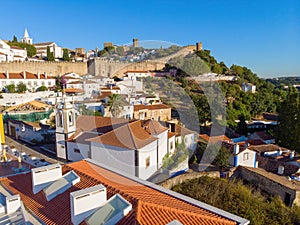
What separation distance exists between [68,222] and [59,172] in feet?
4.78

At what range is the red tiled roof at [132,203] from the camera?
330cm

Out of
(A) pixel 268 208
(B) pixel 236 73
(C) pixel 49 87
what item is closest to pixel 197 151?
(A) pixel 268 208

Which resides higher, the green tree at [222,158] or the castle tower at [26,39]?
the castle tower at [26,39]

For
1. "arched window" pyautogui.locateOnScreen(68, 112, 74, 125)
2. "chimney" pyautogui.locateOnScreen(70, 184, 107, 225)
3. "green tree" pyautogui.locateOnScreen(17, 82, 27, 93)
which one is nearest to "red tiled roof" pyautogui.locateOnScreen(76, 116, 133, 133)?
"arched window" pyautogui.locateOnScreen(68, 112, 74, 125)

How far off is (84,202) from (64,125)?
7.52 metres

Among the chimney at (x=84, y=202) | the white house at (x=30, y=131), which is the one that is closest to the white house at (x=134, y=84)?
the white house at (x=30, y=131)

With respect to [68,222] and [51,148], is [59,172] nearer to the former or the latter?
[68,222]

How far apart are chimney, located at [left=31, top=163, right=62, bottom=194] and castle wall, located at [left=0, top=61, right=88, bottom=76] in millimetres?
26049

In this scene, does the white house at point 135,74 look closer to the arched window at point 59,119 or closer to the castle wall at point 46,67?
the castle wall at point 46,67

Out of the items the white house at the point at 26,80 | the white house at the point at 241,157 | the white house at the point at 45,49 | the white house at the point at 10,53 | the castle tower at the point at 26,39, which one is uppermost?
the castle tower at the point at 26,39

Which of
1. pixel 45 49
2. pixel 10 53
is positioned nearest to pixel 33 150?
pixel 10 53

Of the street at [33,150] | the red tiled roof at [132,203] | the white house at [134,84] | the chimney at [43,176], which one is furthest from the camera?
the white house at [134,84]

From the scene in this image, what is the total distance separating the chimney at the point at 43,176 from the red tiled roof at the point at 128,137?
11.7 feet

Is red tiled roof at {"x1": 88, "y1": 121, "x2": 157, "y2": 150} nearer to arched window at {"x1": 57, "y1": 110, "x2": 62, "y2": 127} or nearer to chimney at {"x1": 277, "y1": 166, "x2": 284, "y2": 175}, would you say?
arched window at {"x1": 57, "y1": 110, "x2": 62, "y2": 127}
